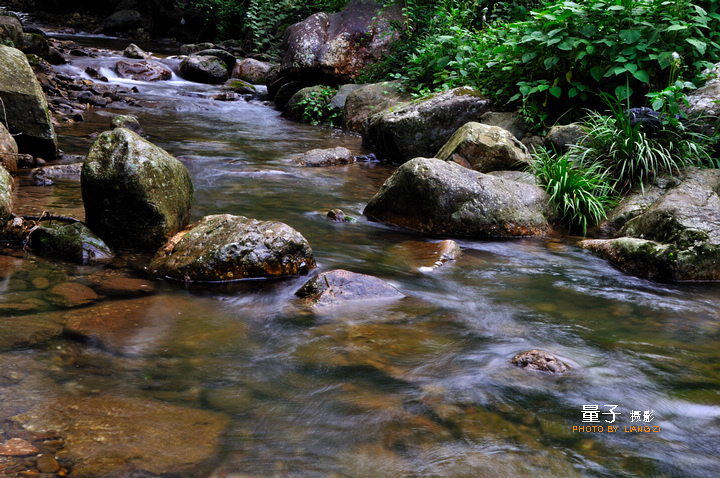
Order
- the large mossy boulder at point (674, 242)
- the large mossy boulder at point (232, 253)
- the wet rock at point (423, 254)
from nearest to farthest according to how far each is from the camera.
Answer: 1. the large mossy boulder at point (232, 253)
2. the large mossy boulder at point (674, 242)
3. the wet rock at point (423, 254)

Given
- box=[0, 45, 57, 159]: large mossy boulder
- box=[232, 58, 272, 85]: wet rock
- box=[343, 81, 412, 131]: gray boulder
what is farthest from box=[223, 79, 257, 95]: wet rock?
box=[0, 45, 57, 159]: large mossy boulder

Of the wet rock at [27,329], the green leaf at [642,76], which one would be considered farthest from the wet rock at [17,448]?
the green leaf at [642,76]

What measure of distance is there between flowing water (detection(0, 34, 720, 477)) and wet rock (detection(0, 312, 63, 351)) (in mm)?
90

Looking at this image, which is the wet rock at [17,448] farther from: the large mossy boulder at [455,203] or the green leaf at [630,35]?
the green leaf at [630,35]

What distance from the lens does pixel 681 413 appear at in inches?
104

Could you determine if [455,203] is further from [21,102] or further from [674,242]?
[21,102]

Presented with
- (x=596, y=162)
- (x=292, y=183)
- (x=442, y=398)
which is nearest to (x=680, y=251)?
(x=596, y=162)

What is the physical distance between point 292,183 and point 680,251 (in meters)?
4.59

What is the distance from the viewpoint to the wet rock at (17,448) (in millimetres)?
1953

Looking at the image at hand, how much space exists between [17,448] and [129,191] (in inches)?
94.8

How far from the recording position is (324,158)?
8602 mm

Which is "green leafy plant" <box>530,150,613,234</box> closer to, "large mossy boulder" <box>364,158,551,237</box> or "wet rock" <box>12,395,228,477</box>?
"large mossy boulder" <box>364,158,551,237</box>

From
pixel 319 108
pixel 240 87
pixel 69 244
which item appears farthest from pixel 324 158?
pixel 240 87

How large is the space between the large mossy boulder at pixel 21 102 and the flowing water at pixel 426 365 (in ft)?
5.99
